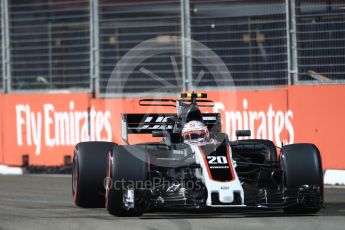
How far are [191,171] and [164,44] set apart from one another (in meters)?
6.73

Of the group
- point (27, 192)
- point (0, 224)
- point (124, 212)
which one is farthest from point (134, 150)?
point (27, 192)

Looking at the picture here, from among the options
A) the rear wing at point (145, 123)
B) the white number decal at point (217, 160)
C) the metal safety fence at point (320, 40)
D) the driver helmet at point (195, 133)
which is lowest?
the white number decal at point (217, 160)

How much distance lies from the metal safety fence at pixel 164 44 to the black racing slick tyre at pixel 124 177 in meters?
5.68

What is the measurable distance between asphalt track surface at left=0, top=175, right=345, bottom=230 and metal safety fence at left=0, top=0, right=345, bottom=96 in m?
3.52

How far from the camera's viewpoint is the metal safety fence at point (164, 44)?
1598 cm

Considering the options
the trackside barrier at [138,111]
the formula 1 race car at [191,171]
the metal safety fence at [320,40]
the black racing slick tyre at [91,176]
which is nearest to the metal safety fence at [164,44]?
the metal safety fence at [320,40]

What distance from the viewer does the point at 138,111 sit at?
1759 centimetres

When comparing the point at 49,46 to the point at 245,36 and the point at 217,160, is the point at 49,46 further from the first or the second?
the point at 217,160

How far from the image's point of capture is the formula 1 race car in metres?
10.5

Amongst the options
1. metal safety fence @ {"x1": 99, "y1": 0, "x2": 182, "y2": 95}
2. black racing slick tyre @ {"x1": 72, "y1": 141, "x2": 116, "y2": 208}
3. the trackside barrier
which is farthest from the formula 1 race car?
metal safety fence @ {"x1": 99, "y1": 0, "x2": 182, "y2": 95}

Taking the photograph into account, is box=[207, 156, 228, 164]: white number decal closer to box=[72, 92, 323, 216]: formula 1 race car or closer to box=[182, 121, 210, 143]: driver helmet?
box=[72, 92, 323, 216]: formula 1 race car

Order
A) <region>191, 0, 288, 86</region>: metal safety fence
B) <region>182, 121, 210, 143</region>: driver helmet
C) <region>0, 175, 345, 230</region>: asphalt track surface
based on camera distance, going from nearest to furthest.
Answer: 1. <region>0, 175, 345, 230</region>: asphalt track surface
2. <region>182, 121, 210, 143</region>: driver helmet
3. <region>191, 0, 288, 86</region>: metal safety fence

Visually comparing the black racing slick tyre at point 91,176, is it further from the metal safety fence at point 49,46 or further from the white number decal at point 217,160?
the metal safety fence at point 49,46

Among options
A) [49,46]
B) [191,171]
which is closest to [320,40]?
[191,171]
